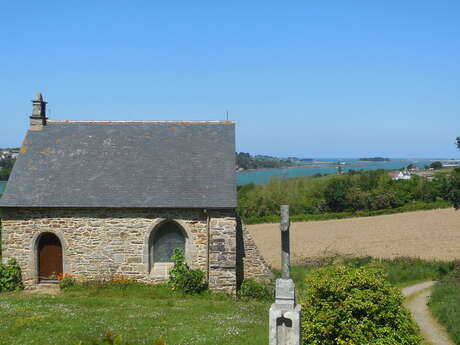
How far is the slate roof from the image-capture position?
1789 cm

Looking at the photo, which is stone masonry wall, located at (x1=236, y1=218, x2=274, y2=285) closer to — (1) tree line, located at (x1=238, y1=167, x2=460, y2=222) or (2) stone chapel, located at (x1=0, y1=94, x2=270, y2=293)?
(2) stone chapel, located at (x1=0, y1=94, x2=270, y2=293)

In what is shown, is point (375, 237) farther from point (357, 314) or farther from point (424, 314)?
point (357, 314)

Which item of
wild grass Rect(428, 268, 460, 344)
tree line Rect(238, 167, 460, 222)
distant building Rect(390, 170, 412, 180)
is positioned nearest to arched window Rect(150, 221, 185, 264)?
wild grass Rect(428, 268, 460, 344)

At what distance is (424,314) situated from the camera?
1555cm

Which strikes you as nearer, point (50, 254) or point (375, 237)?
point (50, 254)

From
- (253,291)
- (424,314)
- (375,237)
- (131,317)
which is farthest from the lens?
(375,237)

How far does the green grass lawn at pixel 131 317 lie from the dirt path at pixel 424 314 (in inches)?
185

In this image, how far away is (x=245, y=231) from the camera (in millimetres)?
18859

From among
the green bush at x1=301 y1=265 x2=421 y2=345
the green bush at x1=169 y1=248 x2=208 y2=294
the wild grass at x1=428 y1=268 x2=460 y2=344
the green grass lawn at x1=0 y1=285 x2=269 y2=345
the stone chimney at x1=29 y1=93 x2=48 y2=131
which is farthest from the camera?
the stone chimney at x1=29 y1=93 x2=48 y2=131

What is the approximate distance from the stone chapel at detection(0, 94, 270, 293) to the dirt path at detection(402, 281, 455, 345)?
5.64 meters

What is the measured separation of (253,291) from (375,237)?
20415 mm

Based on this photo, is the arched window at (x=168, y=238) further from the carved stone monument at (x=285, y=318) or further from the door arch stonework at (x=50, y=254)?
the carved stone monument at (x=285, y=318)

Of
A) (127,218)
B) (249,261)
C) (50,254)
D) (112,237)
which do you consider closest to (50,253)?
(50,254)

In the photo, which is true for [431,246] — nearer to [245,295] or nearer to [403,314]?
[245,295]
